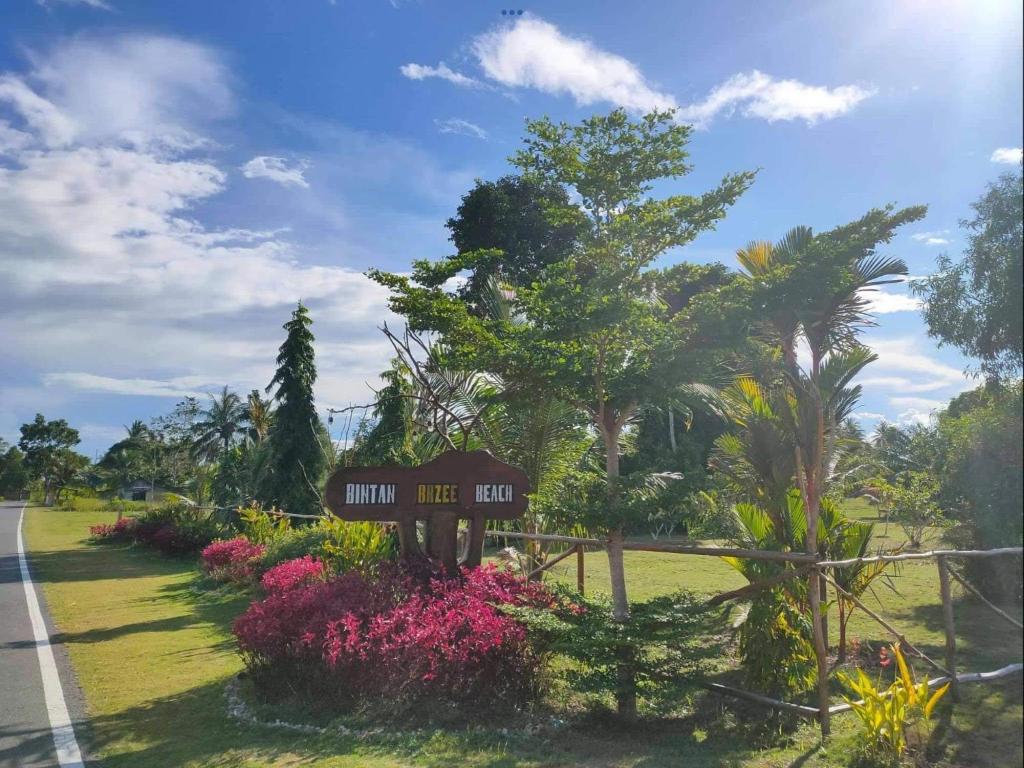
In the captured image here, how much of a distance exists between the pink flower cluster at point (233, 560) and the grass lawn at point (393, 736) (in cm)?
176

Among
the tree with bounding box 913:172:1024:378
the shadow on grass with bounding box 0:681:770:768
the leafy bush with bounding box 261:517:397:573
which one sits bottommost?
the shadow on grass with bounding box 0:681:770:768

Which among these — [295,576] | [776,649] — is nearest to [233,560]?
[295,576]

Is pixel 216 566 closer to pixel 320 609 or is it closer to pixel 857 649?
pixel 320 609

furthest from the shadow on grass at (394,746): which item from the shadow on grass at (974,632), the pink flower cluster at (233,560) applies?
the pink flower cluster at (233,560)

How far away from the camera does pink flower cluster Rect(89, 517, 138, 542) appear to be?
25.8 m

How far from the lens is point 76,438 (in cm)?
Answer: 7456

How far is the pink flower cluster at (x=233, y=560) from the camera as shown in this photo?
1375cm

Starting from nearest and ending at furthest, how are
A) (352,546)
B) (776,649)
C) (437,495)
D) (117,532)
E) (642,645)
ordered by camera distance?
1. (642,645)
2. (776,649)
3. (437,495)
4. (352,546)
5. (117,532)

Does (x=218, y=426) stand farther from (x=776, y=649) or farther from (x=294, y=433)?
(x=776, y=649)

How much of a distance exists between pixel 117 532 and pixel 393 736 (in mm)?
25265

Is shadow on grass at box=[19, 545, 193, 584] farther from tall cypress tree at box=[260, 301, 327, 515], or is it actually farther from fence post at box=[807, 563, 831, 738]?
fence post at box=[807, 563, 831, 738]

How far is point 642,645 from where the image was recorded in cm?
544

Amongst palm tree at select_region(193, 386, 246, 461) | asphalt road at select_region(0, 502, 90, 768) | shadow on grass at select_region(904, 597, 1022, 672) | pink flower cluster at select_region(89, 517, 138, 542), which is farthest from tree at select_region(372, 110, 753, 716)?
palm tree at select_region(193, 386, 246, 461)

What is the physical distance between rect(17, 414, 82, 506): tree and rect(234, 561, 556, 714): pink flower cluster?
73806 mm
